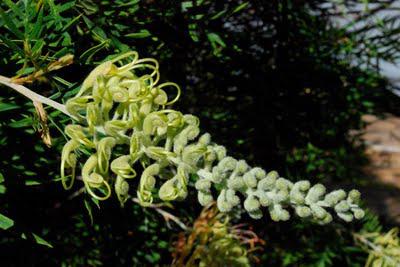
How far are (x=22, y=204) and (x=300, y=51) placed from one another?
2.42ft

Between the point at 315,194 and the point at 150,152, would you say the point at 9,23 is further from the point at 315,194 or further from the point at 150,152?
the point at 315,194

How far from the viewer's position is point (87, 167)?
2.16ft

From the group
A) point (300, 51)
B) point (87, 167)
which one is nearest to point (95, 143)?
point (87, 167)

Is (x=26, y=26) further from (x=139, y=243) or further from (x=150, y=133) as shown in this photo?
(x=139, y=243)

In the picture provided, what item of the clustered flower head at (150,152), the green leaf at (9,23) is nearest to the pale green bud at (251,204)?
the clustered flower head at (150,152)

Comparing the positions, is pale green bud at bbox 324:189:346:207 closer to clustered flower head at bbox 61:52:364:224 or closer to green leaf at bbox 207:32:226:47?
clustered flower head at bbox 61:52:364:224

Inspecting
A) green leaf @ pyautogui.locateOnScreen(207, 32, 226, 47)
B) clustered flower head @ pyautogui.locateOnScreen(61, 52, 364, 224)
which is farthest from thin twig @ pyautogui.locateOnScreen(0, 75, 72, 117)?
green leaf @ pyautogui.locateOnScreen(207, 32, 226, 47)

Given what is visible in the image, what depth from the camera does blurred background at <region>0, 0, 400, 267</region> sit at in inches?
36.2

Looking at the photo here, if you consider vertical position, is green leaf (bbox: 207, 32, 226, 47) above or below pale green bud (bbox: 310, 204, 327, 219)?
above

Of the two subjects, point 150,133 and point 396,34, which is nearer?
point 150,133

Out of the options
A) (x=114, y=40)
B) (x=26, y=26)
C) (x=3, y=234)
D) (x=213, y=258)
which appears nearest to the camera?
(x=26, y=26)

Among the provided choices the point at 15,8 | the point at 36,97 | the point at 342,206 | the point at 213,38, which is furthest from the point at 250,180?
the point at 213,38

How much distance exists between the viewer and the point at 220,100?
57.7 inches

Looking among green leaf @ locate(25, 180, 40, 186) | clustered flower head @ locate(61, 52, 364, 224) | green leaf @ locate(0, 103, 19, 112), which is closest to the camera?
clustered flower head @ locate(61, 52, 364, 224)
